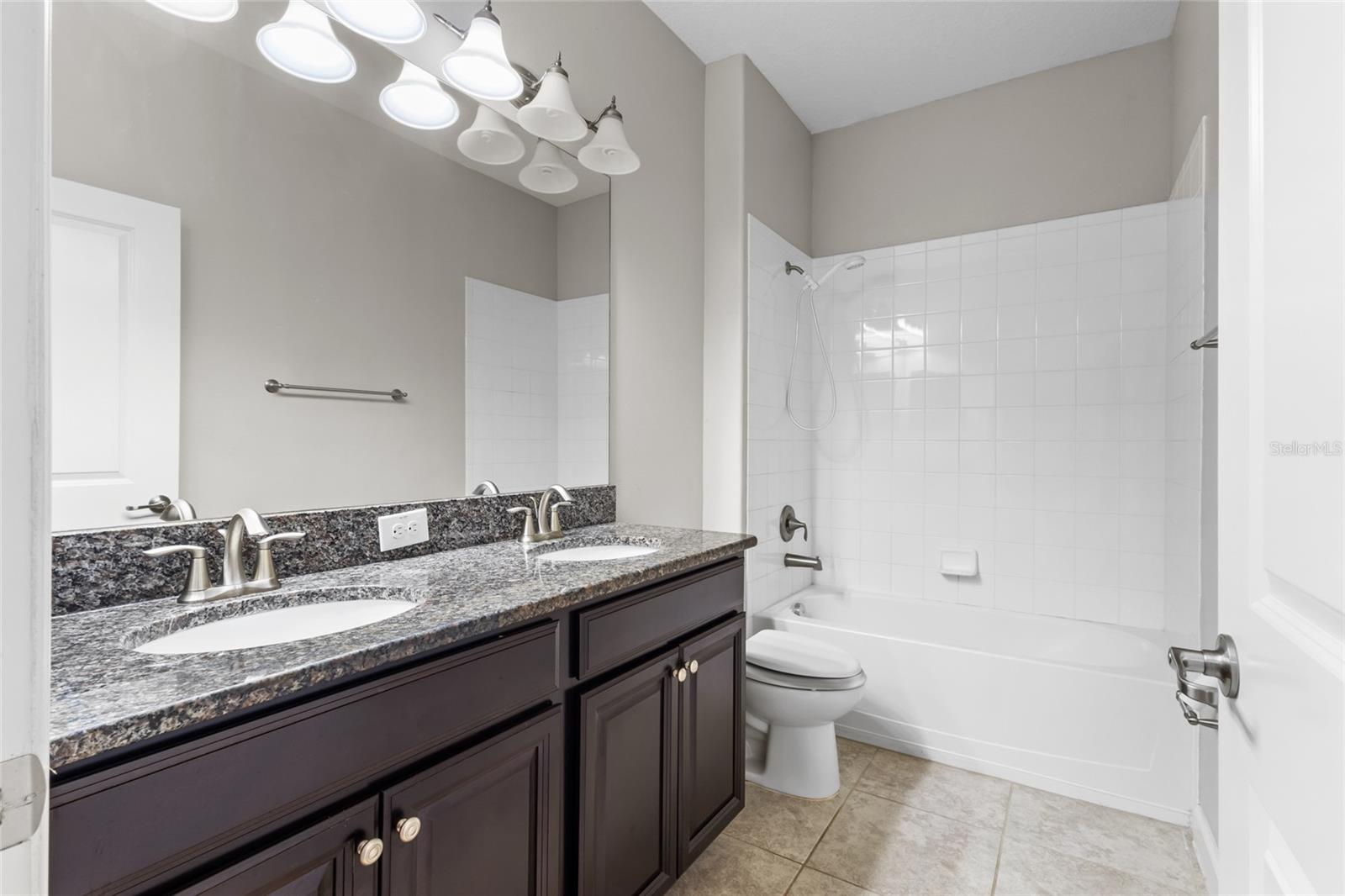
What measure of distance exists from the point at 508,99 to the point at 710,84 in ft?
4.10

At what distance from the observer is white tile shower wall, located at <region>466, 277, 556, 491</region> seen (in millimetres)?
1700

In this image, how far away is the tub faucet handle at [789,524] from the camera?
286 cm

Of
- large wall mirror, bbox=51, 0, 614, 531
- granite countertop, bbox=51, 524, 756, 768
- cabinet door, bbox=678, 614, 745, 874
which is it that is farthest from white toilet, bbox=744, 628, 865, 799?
large wall mirror, bbox=51, 0, 614, 531

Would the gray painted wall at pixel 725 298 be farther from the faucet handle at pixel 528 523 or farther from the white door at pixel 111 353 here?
the white door at pixel 111 353

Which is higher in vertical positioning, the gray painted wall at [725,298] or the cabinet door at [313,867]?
the gray painted wall at [725,298]

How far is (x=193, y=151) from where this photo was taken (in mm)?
1156

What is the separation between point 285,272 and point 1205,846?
272 cm

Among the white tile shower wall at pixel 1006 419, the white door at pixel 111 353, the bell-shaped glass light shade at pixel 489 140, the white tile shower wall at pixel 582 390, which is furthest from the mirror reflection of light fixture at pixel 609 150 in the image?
the white door at pixel 111 353

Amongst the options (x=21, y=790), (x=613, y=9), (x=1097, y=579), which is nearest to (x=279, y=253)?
(x=21, y=790)

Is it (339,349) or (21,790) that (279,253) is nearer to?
(339,349)

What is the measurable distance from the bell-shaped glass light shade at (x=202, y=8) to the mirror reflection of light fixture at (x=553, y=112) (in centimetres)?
69

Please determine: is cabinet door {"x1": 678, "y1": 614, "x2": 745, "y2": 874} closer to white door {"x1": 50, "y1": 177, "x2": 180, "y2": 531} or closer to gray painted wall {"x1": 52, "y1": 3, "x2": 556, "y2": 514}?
gray painted wall {"x1": 52, "y1": 3, "x2": 556, "y2": 514}

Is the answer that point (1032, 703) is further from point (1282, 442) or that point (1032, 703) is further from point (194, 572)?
point (194, 572)

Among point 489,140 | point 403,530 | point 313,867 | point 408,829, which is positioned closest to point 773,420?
point 489,140
